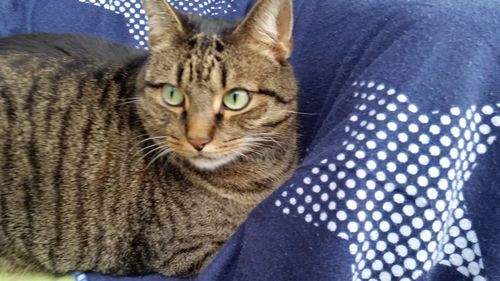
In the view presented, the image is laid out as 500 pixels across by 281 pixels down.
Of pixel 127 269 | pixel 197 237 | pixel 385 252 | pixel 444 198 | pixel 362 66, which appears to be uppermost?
pixel 362 66

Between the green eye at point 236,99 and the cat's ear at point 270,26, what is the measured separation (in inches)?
4.7

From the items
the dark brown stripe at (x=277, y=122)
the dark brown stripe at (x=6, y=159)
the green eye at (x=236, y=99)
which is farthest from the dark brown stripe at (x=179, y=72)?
the dark brown stripe at (x=6, y=159)

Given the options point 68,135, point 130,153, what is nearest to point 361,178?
point 130,153

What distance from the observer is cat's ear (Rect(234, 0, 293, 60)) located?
1.02 metres

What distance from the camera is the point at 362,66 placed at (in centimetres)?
110

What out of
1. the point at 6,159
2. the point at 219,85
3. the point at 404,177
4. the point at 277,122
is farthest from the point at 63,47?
the point at 404,177

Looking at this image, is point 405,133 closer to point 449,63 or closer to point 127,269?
point 449,63

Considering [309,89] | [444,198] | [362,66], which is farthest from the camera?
[309,89]

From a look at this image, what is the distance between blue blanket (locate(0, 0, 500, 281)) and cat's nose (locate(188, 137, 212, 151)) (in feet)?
0.59

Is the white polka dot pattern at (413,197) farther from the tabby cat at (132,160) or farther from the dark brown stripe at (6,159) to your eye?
the dark brown stripe at (6,159)

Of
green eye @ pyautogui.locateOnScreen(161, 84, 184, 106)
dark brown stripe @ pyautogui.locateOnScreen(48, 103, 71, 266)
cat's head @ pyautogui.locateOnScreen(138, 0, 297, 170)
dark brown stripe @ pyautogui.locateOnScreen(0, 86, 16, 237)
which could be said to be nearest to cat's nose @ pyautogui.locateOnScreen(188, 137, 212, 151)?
cat's head @ pyautogui.locateOnScreen(138, 0, 297, 170)

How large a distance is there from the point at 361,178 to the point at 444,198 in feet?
0.50

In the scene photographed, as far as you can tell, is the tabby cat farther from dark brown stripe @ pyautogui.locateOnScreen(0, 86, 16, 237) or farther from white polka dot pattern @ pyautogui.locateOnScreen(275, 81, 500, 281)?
white polka dot pattern @ pyautogui.locateOnScreen(275, 81, 500, 281)

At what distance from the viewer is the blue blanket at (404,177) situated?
2.84 feet
